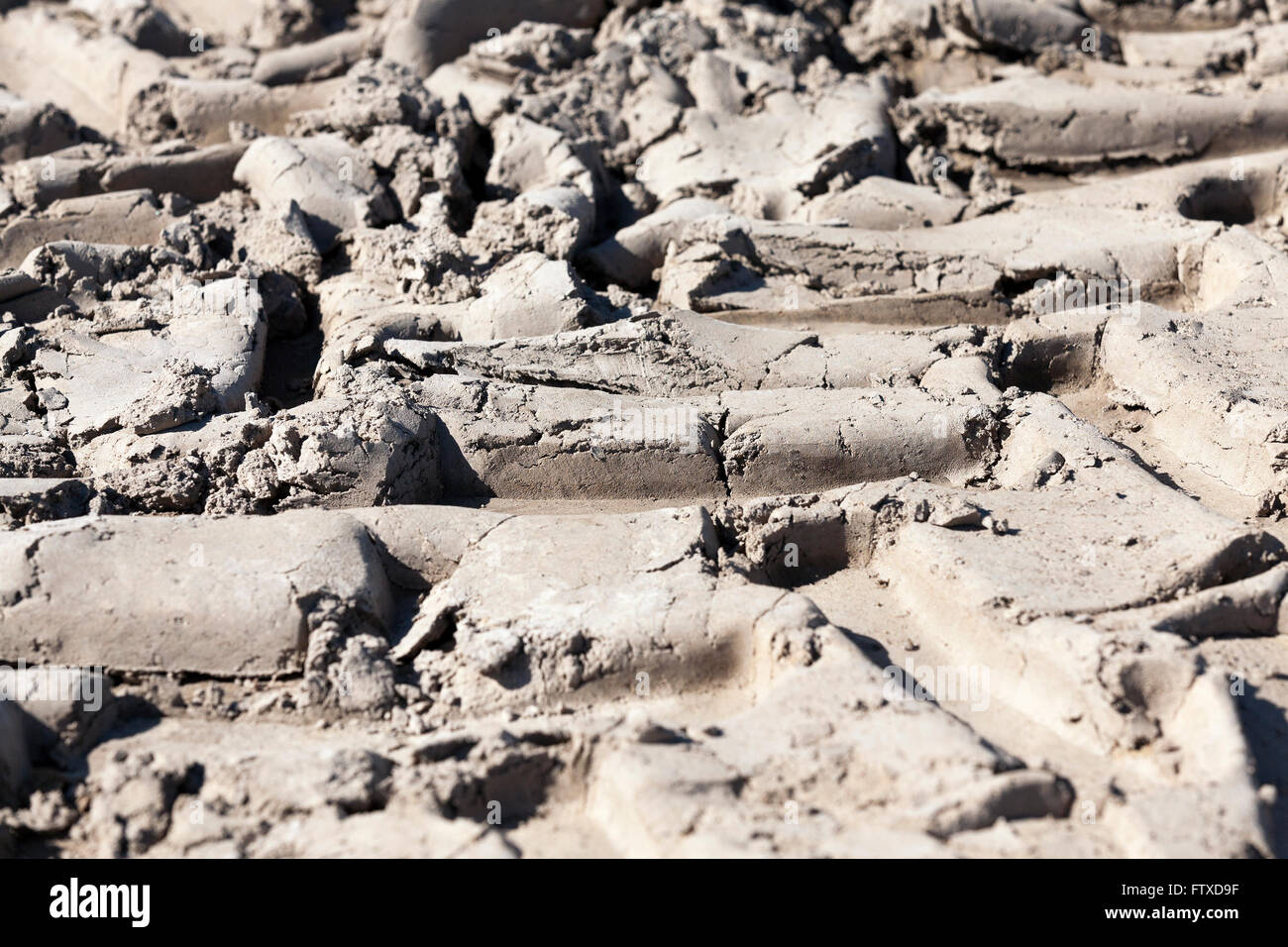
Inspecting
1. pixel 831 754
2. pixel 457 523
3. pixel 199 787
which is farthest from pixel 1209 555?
pixel 199 787

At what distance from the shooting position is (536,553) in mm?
3080

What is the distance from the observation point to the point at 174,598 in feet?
9.37

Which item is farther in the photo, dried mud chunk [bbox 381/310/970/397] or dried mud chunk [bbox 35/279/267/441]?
dried mud chunk [bbox 381/310/970/397]

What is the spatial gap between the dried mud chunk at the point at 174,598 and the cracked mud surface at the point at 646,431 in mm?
13

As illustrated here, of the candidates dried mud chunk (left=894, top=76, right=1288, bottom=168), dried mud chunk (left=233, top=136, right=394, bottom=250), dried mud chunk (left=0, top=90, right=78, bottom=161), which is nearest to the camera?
dried mud chunk (left=233, top=136, right=394, bottom=250)

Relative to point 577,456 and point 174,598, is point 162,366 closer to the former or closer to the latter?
point 174,598

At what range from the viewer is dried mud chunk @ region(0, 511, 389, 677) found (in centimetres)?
284

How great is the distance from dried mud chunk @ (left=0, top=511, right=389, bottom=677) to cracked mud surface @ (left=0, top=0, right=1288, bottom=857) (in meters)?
0.01

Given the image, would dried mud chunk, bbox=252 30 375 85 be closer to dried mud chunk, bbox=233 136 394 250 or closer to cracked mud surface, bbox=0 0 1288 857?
cracked mud surface, bbox=0 0 1288 857

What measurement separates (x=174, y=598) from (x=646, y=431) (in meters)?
1.40
